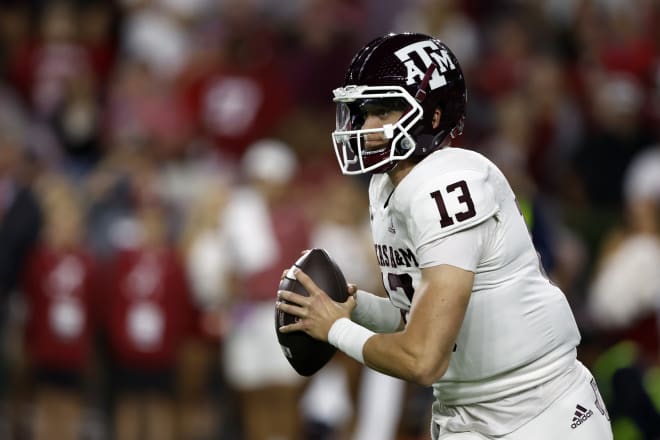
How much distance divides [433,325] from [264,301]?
4.68 metres

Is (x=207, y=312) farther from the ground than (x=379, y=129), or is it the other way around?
(x=379, y=129)

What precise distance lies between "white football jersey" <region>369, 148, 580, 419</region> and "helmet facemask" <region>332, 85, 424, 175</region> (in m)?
0.07

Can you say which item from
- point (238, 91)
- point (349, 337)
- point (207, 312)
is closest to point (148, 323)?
point (207, 312)

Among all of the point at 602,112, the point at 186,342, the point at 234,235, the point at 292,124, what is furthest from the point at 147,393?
the point at 602,112

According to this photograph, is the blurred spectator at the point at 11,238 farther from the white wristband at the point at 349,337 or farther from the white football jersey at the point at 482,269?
the white wristband at the point at 349,337

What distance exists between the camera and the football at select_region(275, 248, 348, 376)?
3518mm

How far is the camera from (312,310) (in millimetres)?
3459

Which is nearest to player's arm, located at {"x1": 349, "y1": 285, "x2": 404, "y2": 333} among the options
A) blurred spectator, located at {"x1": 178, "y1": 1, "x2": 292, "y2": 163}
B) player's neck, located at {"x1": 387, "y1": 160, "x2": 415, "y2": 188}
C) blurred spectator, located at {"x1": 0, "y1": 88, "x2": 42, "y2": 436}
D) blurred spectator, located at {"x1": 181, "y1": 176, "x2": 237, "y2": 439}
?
player's neck, located at {"x1": 387, "y1": 160, "x2": 415, "y2": 188}

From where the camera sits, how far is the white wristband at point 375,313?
380 centimetres

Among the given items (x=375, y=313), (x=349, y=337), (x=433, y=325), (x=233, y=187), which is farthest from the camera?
(x=233, y=187)

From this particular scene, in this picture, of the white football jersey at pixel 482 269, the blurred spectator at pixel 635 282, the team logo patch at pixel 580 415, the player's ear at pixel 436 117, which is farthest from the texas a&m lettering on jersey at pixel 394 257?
the blurred spectator at pixel 635 282

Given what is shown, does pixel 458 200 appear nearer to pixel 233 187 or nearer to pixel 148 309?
pixel 148 309

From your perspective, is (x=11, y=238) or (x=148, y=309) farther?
(x=11, y=238)

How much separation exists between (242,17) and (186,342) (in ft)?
Answer: 9.25
